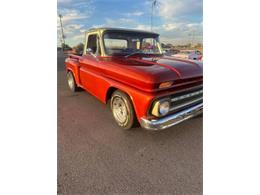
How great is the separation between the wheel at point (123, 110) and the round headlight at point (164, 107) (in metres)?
0.52

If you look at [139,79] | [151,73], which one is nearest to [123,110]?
[139,79]

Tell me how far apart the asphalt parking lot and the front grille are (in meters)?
0.55

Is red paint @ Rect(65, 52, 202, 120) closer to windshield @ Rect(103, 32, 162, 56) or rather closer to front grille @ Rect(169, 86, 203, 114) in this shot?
front grille @ Rect(169, 86, 203, 114)

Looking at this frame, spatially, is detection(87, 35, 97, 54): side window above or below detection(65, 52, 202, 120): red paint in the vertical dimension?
above

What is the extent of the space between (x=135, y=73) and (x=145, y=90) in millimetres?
309

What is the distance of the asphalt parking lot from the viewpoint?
5.82 ft

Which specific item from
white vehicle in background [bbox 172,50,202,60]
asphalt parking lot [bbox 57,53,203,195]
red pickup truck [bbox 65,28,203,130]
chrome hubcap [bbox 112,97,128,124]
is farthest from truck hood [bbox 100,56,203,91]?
white vehicle in background [bbox 172,50,202,60]

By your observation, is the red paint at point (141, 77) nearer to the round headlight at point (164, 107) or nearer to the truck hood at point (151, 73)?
the truck hood at point (151, 73)

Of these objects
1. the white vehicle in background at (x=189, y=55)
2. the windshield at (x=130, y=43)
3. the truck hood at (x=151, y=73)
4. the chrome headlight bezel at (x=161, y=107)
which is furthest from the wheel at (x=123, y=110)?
the white vehicle in background at (x=189, y=55)

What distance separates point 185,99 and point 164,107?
0.54 metres

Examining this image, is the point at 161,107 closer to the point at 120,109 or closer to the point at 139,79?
the point at 139,79

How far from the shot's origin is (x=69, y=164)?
209 cm

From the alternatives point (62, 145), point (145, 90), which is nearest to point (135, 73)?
point (145, 90)

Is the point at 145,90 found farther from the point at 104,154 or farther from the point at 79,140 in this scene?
the point at 79,140
